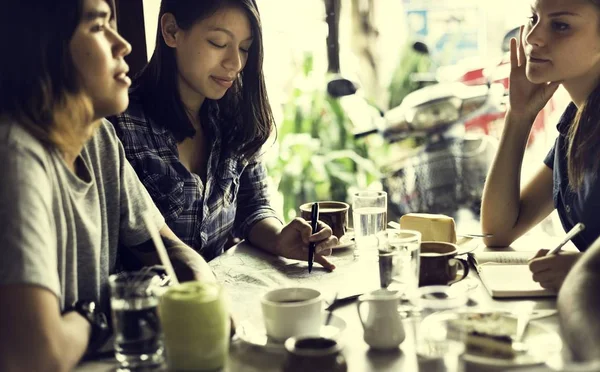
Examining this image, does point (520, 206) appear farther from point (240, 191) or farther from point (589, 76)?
point (240, 191)

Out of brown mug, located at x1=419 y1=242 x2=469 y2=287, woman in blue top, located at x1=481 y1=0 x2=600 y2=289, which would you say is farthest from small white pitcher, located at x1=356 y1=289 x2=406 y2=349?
woman in blue top, located at x1=481 y1=0 x2=600 y2=289

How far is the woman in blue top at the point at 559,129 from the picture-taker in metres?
1.66

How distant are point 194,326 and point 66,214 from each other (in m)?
0.38

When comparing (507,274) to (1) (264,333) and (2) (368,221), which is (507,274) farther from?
(1) (264,333)

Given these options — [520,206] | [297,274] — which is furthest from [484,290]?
[520,206]

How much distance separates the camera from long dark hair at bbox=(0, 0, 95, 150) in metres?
1.15

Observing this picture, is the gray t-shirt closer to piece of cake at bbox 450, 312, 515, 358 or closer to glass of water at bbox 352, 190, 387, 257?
glass of water at bbox 352, 190, 387, 257

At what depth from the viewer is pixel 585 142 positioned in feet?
5.41

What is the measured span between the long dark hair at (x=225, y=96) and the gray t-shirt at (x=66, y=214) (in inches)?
15.7

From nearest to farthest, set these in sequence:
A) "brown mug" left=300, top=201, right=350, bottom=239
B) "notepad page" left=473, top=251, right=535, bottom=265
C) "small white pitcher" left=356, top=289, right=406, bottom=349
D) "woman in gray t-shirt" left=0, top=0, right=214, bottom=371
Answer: "woman in gray t-shirt" left=0, top=0, right=214, bottom=371 → "small white pitcher" left=356, top=289, right=406, bottom=349 → "notepad page" left=473, top=251, right=535, bottom=265 → "brown mug" left=300, top=201, right=350, bottom=239

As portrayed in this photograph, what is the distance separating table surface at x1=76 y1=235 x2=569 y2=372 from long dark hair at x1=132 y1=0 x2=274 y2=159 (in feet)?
1.15

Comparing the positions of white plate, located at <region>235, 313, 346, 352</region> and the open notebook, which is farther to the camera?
the open notebook

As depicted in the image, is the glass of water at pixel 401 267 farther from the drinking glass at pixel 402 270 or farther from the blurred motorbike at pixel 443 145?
the blurred motorbike at pixel 443 145

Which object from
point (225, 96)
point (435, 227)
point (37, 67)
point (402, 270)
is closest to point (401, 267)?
point (402, 270)
